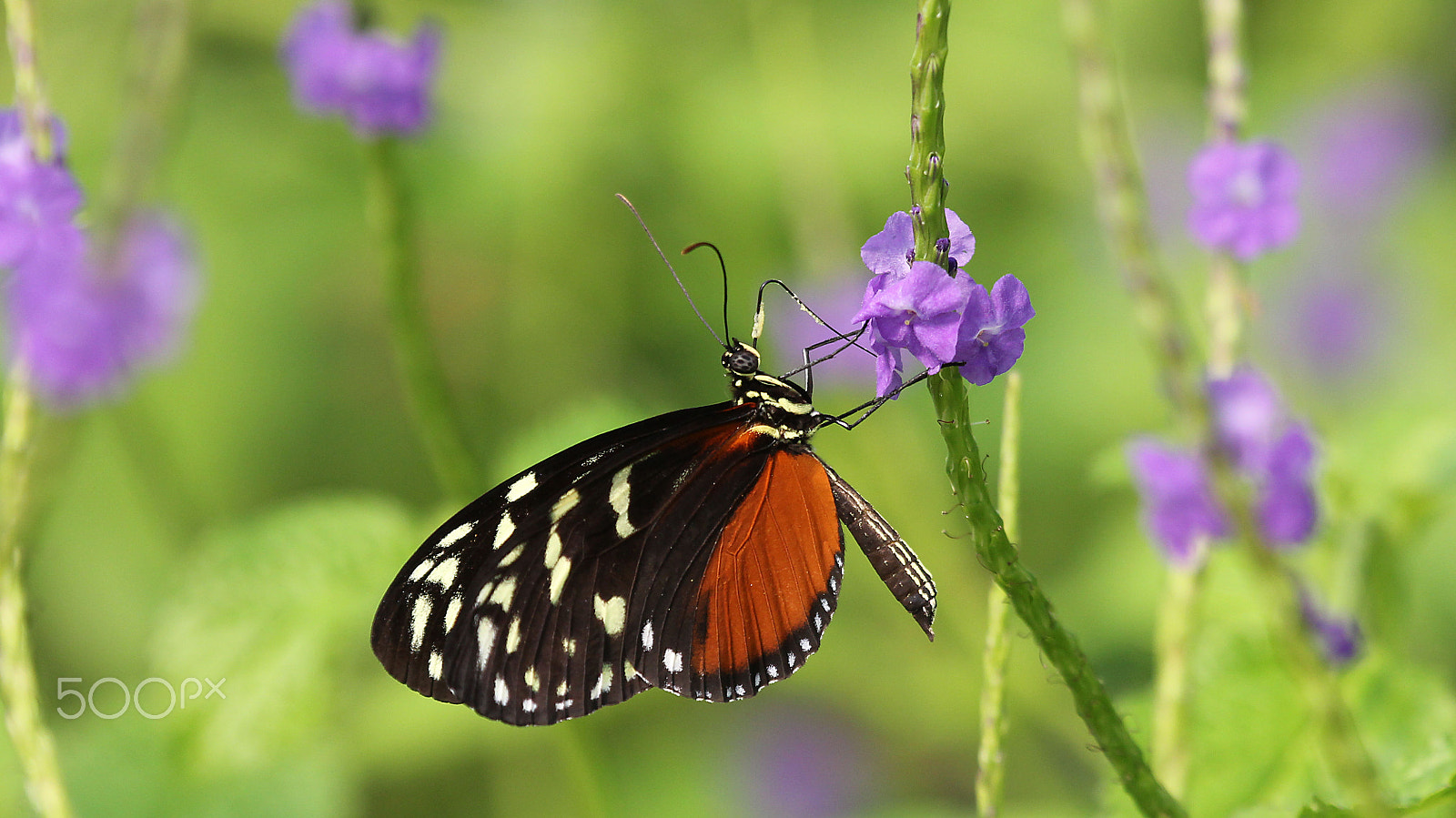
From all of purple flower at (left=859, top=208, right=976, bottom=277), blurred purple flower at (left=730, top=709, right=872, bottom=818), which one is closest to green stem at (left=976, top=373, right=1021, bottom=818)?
purple flower at (left=859, top=208, right=976, bottom=277)

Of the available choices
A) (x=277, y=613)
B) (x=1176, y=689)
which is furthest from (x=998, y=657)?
(x=277, y=613)

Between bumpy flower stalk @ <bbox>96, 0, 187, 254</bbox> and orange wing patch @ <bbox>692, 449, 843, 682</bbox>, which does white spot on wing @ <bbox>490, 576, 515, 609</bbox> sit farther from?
bumpy flower stalk @ <bbox>96, 0, 187, 254</bbox>

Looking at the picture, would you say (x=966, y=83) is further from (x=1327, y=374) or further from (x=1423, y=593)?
(x=1423, y=593)

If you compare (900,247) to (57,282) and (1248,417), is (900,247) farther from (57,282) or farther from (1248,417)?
(57,282)

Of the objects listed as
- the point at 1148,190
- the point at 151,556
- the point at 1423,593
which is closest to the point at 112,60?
the point at 151,556

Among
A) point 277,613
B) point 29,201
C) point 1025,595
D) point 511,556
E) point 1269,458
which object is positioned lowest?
point 277,613

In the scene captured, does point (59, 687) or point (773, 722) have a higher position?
point (773, 722)

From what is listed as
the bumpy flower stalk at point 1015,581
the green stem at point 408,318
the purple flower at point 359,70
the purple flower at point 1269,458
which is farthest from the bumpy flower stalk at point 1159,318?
the purple flower at point 359,70
